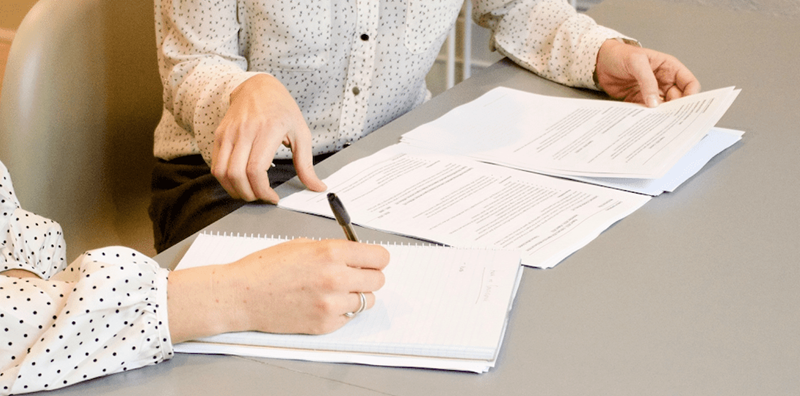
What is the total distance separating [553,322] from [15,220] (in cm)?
56

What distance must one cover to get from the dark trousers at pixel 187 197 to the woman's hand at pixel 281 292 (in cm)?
32

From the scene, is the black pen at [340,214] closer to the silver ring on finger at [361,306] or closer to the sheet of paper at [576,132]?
the silver ring on finger at [361,306]

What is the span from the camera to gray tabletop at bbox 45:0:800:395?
52 cm

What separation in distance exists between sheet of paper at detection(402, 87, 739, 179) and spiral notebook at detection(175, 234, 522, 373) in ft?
0.77

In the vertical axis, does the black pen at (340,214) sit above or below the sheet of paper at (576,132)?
above

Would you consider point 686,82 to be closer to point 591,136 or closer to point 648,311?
point 591,136

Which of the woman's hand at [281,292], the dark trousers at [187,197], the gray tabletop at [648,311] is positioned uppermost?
the woman's hand at [281,292]

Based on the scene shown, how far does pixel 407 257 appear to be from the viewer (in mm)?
666

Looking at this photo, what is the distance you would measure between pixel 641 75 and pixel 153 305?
2.43 ft

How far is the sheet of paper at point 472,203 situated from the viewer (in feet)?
2.30

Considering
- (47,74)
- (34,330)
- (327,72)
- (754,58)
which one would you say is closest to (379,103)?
(327,72)

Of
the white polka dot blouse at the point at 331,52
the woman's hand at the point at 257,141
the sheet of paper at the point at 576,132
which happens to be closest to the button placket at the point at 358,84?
the white polka dot blouse at the point at 331,52

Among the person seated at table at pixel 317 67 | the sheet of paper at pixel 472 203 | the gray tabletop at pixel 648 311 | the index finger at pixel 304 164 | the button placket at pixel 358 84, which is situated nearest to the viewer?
the gray tabletop at pixel 648 311

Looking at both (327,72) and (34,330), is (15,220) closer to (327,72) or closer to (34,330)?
(34,330)
